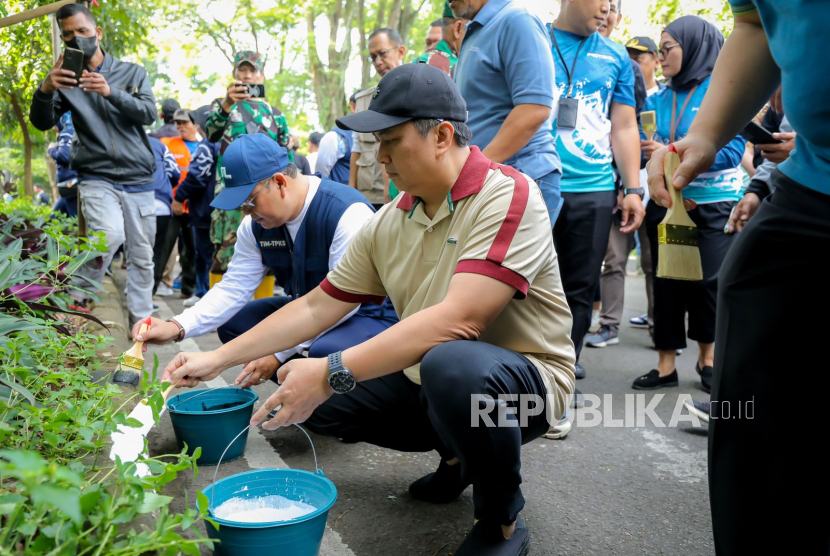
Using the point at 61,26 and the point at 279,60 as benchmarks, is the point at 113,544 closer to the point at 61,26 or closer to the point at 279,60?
the point at 61,26

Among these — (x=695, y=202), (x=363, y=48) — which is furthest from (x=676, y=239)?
(x=363, y=48)

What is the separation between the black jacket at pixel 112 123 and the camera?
5.00m

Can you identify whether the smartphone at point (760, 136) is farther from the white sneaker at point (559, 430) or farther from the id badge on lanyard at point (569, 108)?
the white sneaker at point (559, 430)

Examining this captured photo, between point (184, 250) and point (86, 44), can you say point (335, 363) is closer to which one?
point (86, 44)

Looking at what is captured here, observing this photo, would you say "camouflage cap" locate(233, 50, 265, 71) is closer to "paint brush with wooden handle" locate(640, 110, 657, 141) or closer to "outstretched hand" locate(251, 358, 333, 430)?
"paint brush with wooden handle" locate(640, 110, 657, 141)

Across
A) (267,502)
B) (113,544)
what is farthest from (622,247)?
(113,544)

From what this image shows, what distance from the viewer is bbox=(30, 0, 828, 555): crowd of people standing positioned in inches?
56.6

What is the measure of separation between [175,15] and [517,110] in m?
17.2

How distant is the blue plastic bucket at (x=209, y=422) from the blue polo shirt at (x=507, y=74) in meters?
1.66

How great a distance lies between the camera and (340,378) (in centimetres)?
198

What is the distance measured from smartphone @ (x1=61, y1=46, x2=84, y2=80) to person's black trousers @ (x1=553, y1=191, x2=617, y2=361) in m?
3.27

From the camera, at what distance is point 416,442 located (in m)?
2.59

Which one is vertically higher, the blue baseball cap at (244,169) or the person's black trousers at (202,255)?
the blue baseball cap at (244,169)

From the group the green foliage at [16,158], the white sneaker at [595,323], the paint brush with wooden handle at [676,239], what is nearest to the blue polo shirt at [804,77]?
the paint brush with wooden handle at [676,239]
